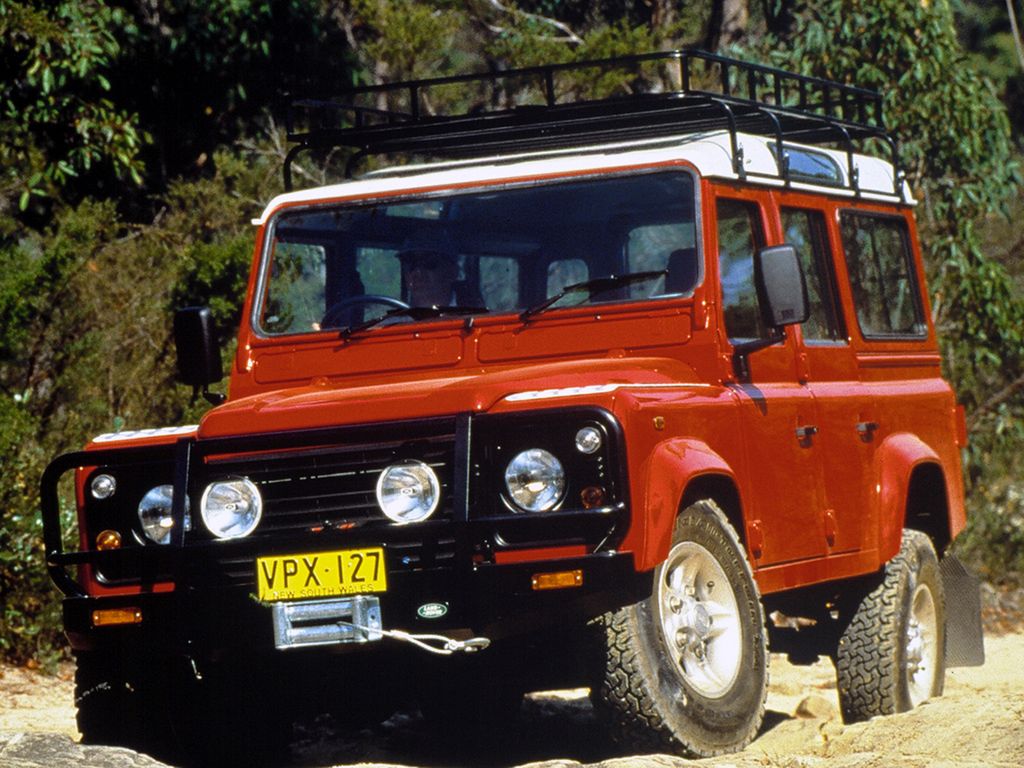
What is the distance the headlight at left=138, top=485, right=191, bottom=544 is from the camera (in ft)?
20.1

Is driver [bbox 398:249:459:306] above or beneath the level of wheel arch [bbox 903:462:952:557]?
above

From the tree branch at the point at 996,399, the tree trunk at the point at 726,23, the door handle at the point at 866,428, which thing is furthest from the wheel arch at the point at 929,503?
the tree trunk at the point at 726,23

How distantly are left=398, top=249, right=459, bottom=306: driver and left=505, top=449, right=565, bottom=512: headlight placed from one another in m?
1.59

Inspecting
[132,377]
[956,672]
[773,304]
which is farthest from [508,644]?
[132,377]

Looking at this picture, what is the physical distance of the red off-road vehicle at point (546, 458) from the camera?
5.64 m

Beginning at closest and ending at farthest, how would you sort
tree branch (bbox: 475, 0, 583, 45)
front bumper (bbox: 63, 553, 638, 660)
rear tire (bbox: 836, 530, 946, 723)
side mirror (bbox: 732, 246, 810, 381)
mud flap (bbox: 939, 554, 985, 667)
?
front bumper (bbox: 63, 553, 638, 660) → side mirror (bbox: 732, 246, 810, 381) → rear tire (bbox: 836, 530, 946, 723) → mud flap (bbox: 939, 554, 985, 667) → tree branch (bbox: 475, 0, 583, 45)

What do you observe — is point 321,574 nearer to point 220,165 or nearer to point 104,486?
point 104,486

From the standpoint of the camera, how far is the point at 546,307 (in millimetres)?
6785

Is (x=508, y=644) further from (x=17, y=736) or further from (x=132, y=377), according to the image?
(x=132, y=377)

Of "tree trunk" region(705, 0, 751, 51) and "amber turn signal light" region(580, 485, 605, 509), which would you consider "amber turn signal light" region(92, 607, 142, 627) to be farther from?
"tree trunk" region(705, 0, 751, 51)

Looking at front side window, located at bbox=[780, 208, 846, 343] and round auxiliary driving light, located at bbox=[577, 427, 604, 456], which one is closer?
round auxiliary driving light, located at bbox=[577, 427, 604, 456]

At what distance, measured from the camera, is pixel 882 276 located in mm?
8547

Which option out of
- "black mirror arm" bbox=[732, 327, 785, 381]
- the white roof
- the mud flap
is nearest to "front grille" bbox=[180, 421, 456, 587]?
"black mirror arm" bbox=[732, 327, 785, 381]

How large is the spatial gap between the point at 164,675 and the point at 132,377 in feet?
19.6
